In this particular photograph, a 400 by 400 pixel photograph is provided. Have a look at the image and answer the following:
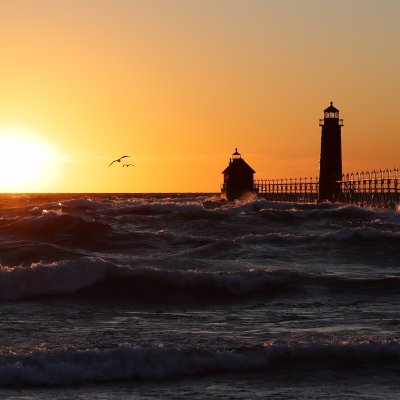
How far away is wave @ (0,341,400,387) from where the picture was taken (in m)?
10.1

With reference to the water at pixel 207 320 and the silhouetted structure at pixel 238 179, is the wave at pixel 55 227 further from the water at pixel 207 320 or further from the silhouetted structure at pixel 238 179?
the silhouetted structure at pixel 238 179

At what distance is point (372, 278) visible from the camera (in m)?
18.7

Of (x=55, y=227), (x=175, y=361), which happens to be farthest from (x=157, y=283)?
(x=55, y=227)

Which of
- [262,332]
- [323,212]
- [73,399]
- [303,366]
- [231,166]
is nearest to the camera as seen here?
[73,399]

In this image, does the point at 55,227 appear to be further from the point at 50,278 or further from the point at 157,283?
the point at 157,283

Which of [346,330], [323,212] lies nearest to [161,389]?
[346,330]

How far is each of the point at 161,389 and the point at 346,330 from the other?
3658mm

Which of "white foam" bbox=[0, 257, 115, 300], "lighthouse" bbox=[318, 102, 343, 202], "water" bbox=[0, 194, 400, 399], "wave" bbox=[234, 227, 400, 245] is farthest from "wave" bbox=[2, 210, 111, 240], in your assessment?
"lighthouse" bbox=[318, 102, 343, 202]

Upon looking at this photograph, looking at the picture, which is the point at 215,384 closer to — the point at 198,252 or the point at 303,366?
the point at 303,366

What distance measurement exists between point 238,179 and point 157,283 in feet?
200

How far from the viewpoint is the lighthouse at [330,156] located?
61.1 metres

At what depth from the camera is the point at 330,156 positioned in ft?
206

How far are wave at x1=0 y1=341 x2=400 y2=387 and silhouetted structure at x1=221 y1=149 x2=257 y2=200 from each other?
222ft

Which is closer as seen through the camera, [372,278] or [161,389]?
[161,389]
